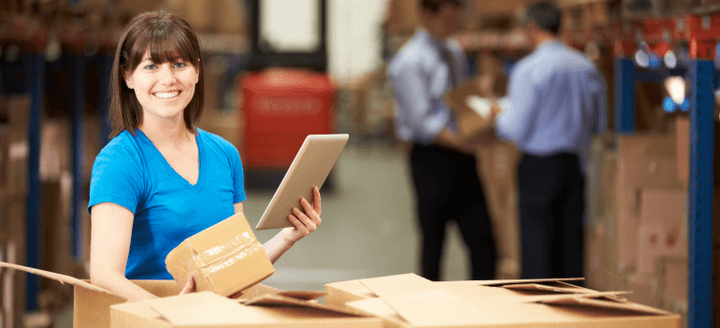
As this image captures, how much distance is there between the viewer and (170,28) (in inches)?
71.4

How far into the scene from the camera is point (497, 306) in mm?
1442

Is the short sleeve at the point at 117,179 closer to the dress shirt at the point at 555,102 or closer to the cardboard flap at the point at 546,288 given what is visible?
the cardboard flap at the point at 546,288

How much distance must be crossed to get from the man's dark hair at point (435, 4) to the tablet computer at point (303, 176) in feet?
8.28

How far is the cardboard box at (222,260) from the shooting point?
158 cm

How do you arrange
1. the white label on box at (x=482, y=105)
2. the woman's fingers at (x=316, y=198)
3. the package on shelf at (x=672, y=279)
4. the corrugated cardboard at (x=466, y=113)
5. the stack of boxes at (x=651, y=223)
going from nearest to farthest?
the woman's fingers at (x=316, y=198)
the package on shelf at (x=672, y=279)
the stack of boxes at (x=651, y=223)
the corrugated cardboard at (x=466, y=113)
the white label on box at (x=482, y=105)

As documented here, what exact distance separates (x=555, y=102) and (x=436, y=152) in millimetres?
693

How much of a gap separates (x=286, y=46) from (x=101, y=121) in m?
4.64

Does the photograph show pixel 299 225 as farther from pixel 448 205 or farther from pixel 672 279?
pixel 448 205

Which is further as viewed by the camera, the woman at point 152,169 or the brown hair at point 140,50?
the brown hair at point 140,50

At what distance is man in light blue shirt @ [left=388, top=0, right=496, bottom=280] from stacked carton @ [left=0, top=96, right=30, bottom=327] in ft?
6.38

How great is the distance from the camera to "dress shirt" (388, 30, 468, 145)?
4.19m

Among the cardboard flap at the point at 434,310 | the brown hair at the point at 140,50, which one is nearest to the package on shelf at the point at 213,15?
the brown hair at the point at 140,50

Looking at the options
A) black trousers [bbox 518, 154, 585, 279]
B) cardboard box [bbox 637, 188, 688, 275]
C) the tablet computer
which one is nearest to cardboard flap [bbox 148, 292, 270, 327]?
the tablet computer

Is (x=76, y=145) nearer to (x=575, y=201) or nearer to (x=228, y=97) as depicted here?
(x=575, y=201)
